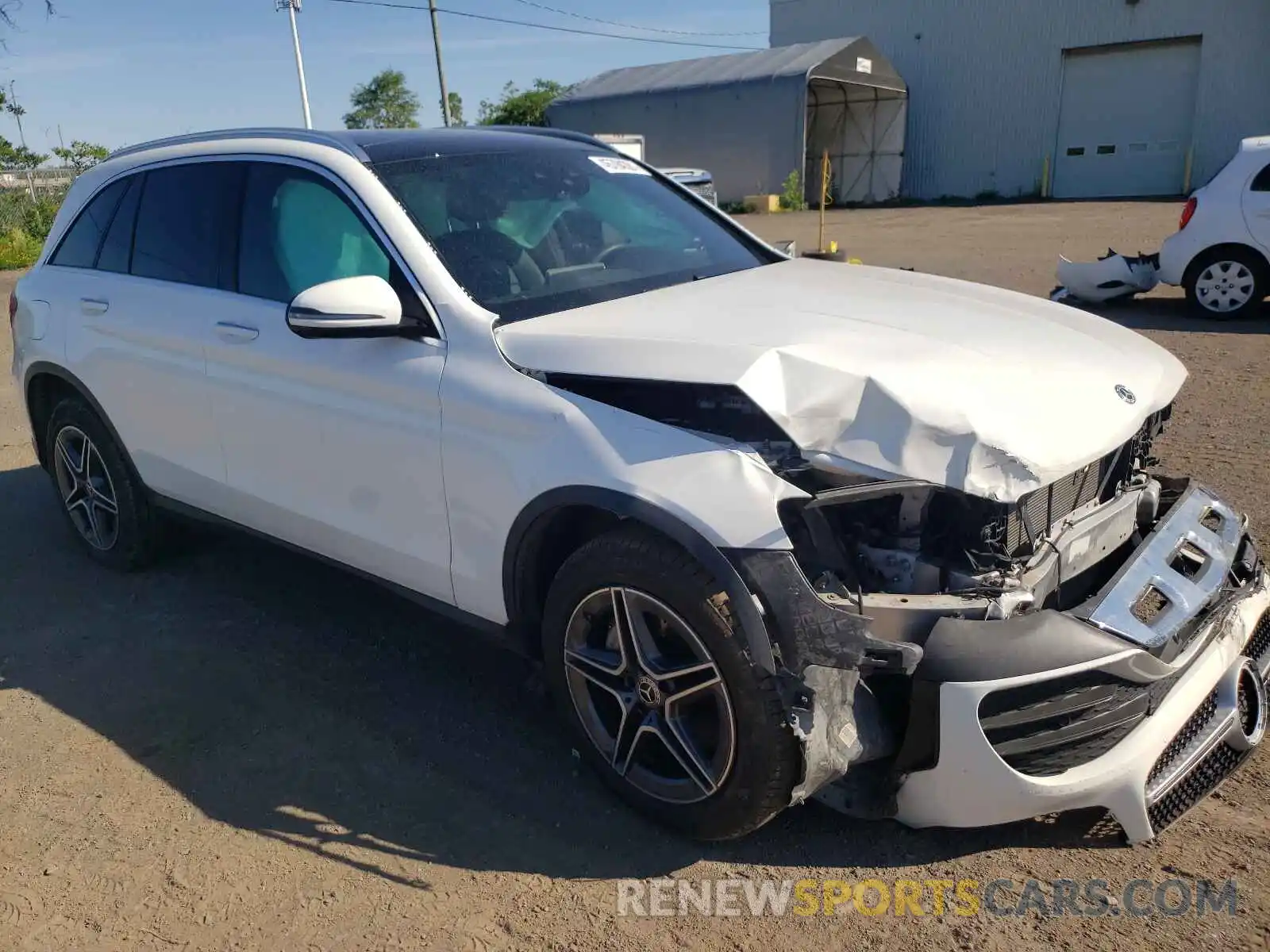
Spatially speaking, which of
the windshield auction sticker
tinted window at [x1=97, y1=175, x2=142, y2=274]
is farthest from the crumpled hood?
tinted window at [x1=97, y1=175, x2=142, y2=274]

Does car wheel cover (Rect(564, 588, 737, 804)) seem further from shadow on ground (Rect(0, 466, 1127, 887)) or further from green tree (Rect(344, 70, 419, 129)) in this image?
green tree (Rect(344, 70, 419, 129))

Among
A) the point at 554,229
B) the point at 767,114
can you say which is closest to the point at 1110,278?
the point at 554,229

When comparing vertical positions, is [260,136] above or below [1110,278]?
above

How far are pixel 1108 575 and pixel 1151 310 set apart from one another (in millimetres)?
8825

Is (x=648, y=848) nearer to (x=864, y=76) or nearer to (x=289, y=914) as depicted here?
(x=289, y=914)

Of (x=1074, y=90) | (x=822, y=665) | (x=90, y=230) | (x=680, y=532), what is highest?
(x=1074, y=90)

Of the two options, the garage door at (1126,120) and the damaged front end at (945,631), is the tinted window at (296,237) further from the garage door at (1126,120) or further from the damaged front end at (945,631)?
the garage door at (1126,120)

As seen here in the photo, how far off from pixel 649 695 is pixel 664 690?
0.06 m

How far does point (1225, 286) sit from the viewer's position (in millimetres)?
9812

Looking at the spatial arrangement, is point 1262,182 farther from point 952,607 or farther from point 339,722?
point 339,722

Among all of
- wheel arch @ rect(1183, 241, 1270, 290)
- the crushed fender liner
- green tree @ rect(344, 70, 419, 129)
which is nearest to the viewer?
the crushed fender liner

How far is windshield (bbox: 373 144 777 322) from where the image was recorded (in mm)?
3254

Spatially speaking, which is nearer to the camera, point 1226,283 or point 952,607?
point 952,607

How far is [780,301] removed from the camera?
3.16 m
